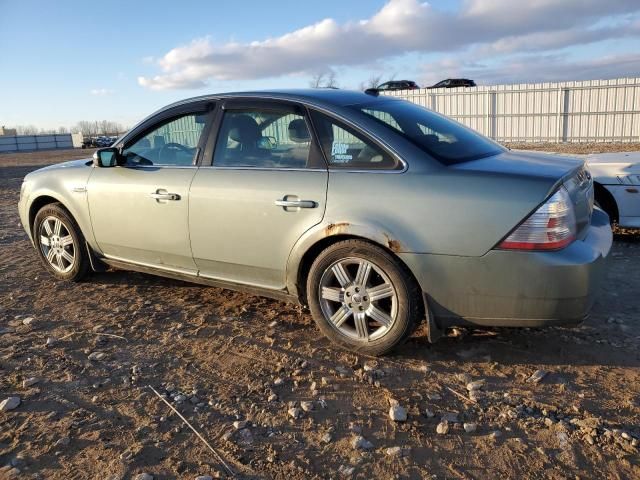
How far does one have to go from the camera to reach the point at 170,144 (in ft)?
13.9

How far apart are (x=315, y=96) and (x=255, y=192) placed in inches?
30.7

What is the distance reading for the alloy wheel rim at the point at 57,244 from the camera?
4.91 m

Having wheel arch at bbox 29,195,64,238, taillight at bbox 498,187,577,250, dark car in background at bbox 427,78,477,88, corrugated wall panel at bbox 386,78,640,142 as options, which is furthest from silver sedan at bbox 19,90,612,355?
dark car in background at bbox 427,78,477,88

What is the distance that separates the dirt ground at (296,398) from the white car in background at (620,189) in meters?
1.51

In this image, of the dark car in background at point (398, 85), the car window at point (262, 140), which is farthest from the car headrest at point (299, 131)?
the dark car in background at point (398, 85)

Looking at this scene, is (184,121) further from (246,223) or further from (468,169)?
(468,169)

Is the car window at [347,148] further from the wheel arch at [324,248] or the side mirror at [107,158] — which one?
the side mirror at [107,158]

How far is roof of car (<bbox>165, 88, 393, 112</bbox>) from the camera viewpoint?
3602 mm

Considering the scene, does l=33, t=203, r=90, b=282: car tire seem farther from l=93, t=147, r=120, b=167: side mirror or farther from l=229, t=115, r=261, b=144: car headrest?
l=229, t=115, r=261, b=144: car headrest

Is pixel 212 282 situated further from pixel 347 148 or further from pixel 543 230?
pixel 543 230

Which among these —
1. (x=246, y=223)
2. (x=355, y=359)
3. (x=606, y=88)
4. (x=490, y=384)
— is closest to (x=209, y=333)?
(x=246, y=223)

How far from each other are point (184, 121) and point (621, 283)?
152 inches

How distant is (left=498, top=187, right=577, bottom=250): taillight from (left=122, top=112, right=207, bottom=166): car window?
241 centimetres

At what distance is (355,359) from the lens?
132 inches
